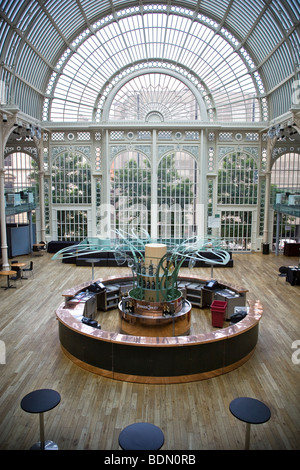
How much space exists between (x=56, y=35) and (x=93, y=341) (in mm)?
25282

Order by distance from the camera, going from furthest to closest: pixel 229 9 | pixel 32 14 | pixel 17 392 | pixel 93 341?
pixel 229 9 → pixel 32 14 → pixel 93 341 → pixel 17 392

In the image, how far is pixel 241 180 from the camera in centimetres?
3064

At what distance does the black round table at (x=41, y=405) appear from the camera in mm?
6808

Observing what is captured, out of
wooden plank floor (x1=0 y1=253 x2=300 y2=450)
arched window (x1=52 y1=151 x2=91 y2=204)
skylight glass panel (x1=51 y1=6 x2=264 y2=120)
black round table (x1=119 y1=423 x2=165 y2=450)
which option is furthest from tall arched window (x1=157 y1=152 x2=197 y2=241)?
black round table (x1=119 y1=423 x2=165 y2=450)

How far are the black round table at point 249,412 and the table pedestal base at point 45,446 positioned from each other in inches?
139

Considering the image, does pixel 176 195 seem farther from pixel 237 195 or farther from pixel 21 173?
pixel 21 173

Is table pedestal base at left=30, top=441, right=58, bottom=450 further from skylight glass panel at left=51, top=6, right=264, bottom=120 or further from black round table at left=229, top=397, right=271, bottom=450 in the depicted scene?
skylight glass panel at left=51, top=6, right=264, bottom=120

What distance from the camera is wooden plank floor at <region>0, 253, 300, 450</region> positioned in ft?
25.3

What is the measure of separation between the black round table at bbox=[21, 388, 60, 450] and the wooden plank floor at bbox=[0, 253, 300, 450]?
0.31 metres

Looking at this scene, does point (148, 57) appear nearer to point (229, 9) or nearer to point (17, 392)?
point (229, 9)

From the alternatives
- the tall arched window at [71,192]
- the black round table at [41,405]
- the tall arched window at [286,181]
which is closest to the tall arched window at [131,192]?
the tall arched window at [71,192]

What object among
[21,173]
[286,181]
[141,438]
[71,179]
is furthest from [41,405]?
[286,181]

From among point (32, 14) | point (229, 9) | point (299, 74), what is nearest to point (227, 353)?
point (299, 74)

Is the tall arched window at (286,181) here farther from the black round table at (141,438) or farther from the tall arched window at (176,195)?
the black round table at (141,438)
